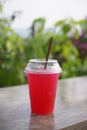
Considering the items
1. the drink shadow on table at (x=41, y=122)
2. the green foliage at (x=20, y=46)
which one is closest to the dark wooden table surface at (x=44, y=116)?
the drink shadow on table at (x=41, y=122)

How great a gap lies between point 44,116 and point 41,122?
0.07 metres

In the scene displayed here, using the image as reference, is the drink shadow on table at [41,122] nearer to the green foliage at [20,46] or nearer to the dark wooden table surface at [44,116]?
the dark wooden table surface at [44,116]

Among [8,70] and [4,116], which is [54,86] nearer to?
[4,116]

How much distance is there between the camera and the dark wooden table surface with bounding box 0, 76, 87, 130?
0.75m

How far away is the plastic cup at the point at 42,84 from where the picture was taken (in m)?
0.84


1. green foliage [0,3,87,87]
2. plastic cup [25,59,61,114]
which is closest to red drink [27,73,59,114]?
plastic cup [25,59,61,114]

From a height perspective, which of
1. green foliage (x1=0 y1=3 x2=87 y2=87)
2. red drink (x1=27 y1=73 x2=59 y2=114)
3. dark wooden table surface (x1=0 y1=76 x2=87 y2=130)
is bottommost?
green foliage (x1=0 y1=3 x2=87 y2=87)

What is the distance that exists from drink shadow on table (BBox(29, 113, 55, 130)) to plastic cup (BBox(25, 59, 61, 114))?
32mm

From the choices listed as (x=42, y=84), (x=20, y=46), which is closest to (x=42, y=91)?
(x=42, y=84)

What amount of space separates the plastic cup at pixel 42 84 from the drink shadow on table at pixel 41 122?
0.11ft

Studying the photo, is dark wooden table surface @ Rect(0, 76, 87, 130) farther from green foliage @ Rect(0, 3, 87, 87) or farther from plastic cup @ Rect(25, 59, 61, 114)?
green foliage @ Rect(0, 3, 87, 87)

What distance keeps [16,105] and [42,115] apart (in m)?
0.14

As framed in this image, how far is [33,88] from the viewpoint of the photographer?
2.81ft

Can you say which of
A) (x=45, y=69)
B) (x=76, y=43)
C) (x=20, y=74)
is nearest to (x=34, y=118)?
(x=45, y=69)
